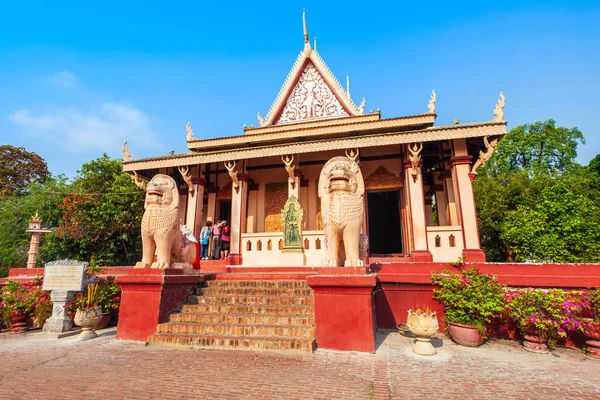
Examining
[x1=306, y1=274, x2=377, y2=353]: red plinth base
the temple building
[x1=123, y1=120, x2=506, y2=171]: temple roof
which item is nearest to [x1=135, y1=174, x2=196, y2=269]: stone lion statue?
[x1=306, y1=274, x2=377, y2=353]: red plinth base

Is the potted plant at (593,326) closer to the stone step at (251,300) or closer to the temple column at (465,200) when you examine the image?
the temple column at (465,200)

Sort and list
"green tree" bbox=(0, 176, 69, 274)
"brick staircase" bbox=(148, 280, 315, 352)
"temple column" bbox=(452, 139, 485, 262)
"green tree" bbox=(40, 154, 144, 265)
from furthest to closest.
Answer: "green tree" bbox=(0, 176, 69, 274) → "green tree" bbox=(40, 154, 144, 265) → "temple column" bbox=(452, 139, 485, 262) → "brick staircase" bbox=(148, 280, 315, 352)

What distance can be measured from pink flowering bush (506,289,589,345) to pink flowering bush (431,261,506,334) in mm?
235

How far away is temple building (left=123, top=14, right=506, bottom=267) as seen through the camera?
8.04 meters

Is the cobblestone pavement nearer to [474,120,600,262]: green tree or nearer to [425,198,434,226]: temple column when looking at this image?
[425,198,434,226]: temple column

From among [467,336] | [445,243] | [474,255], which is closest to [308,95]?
[445,243]

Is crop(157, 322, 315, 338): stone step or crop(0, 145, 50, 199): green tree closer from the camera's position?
crop(157, 322, 315, 338): stone step

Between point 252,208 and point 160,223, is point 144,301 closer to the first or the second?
point 160,223

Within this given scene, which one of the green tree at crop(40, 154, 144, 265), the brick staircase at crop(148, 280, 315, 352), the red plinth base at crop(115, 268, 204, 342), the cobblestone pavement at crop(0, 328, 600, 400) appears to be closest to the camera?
the cobblestone pavement at crop(0, 328, 600, 400)

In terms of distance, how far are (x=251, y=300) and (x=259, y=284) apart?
56 cm

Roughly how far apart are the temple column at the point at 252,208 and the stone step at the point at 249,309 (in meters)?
5.66

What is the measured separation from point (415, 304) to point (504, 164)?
73.2ft

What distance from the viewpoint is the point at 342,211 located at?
4.48 metres

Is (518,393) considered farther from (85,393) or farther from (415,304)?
(85,393)
